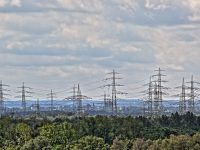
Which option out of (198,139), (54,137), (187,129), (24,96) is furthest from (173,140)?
(24,96)

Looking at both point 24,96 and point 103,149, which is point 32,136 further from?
point 24,96

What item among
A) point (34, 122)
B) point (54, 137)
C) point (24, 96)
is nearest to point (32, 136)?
point (54, 137)

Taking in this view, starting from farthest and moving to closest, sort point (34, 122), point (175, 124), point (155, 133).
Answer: point (175, 124), point (34, 122), point (155, 133)

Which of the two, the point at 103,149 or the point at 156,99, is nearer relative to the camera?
the point at 103,149

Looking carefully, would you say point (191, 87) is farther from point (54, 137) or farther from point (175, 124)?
point (54, 137)

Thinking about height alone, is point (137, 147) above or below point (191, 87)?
below

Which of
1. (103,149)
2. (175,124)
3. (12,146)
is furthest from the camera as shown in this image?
(175,124)
